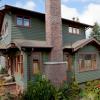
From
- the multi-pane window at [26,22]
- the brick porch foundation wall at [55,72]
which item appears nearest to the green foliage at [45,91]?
the brick porch foundation wall at [55,72]

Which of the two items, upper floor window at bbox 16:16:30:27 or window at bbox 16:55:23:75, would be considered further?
upper floor window at bbox 16:16:30:27

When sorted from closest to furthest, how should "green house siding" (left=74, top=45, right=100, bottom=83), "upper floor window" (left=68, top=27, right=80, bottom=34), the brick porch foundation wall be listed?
the brick porch foundation wall, "green house siding" (left=74, top=45, right=100, bottom=83), "upper floor window" (left=68, top=27, right=80, bottom=34)

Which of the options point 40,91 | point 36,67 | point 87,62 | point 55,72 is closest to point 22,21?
point 36,67

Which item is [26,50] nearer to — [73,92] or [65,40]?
[73,92]

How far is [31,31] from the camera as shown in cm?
2173

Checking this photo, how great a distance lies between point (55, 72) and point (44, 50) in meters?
2.19

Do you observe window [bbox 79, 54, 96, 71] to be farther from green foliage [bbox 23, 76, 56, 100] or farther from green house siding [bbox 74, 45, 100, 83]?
green foliage [bbox 23, 76, 56, 100]

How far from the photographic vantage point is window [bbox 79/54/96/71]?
2243 cm

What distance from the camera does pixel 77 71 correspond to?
2173cm

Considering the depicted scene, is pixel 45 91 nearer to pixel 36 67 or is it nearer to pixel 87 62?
pixel 36 67

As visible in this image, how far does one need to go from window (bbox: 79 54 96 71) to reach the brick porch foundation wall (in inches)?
146

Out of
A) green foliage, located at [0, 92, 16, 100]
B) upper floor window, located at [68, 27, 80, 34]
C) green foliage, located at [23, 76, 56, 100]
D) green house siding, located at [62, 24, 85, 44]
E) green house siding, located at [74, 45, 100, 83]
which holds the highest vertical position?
upper floor window, located at [68, 27, 80, 34]

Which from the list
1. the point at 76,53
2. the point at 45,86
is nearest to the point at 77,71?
the point at 76,53

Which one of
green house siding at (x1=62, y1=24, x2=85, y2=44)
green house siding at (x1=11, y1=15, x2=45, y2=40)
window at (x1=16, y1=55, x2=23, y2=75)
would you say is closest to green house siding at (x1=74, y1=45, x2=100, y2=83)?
green house siding at (x1=62, y1=24, x2=85, y2=44)
